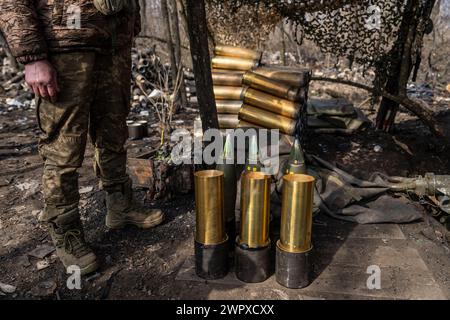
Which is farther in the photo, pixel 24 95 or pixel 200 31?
pixel 24 95

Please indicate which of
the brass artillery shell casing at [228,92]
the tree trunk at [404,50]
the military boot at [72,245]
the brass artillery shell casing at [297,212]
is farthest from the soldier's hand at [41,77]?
the tree trunk at [404,50]

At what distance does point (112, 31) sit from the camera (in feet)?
7.92

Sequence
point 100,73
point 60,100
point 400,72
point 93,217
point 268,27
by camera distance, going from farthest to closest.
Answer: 1. point 268,27
2. point 400,72
3. point 93,217
4. point 100,73
5. point 60,100

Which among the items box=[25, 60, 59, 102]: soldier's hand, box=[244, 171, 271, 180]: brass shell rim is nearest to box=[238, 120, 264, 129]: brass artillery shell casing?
box=[244, 171, 271, 180]: brass shell rim

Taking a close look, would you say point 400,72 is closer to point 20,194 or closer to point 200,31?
point 200,31

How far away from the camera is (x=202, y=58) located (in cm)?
299

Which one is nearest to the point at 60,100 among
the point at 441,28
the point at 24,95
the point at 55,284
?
the point at 55,284

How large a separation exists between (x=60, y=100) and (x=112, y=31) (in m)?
0.57

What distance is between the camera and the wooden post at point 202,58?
112 inches

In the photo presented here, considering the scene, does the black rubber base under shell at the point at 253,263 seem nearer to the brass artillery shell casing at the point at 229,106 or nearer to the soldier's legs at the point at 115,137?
the soldier's legs at the point at 115,137

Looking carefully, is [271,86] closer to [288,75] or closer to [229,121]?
[288,75]

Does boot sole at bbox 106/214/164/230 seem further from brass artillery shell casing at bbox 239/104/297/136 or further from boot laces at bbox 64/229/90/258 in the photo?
brass artillery shell casing at bbox 239/104/297/136

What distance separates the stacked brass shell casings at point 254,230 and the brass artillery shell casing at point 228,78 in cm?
302
